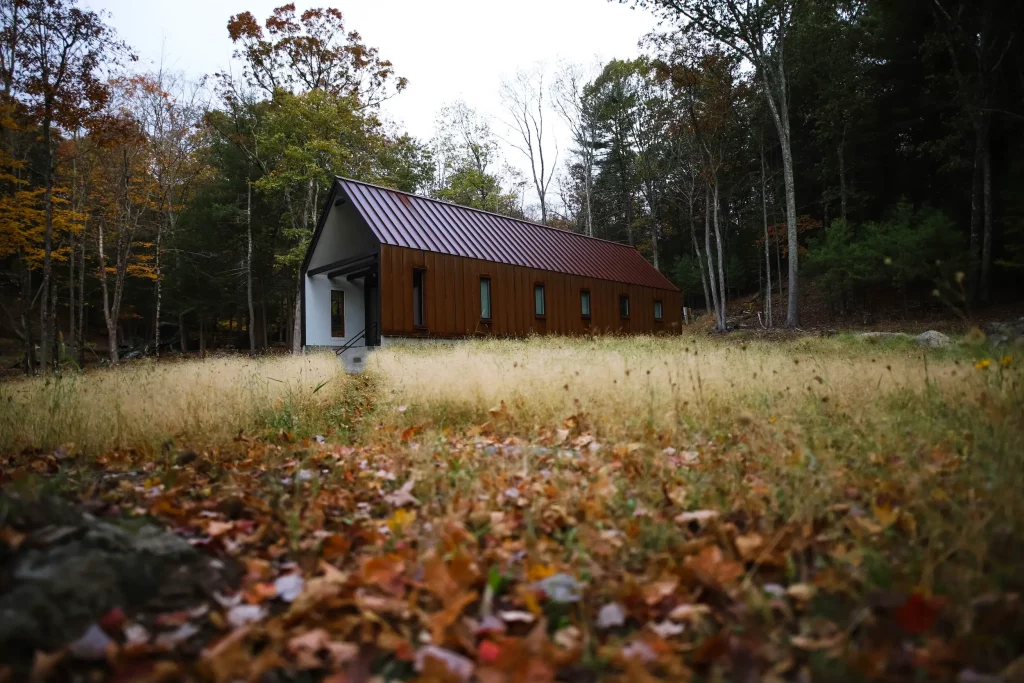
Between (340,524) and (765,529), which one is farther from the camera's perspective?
(340,524)

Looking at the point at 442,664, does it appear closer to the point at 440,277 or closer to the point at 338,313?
the point at 440,277

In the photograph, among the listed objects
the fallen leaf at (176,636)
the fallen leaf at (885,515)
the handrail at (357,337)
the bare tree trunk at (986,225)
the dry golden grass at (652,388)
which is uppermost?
the bare tree trunk at (986,225)

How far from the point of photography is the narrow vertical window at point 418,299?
51.6 feet

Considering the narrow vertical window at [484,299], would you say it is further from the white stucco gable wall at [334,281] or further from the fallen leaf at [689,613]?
the fallen leaf at [689,613]

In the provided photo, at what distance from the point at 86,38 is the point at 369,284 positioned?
9830 mm

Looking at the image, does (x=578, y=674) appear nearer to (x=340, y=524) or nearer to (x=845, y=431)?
(x=340, y=524)

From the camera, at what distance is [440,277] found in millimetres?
16078

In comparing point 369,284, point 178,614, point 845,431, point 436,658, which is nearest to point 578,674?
point 436,658

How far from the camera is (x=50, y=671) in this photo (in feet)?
4.93

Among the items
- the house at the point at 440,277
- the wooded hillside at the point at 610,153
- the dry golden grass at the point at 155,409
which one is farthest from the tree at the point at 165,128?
the dry golden grass at the point at 155,409

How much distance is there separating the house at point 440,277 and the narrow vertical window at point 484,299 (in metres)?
0.03

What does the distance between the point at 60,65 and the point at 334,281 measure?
29.4 ft

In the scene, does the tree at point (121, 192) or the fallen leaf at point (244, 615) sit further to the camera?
the tree at point (121, 192)

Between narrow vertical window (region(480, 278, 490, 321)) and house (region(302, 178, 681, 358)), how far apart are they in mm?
33
